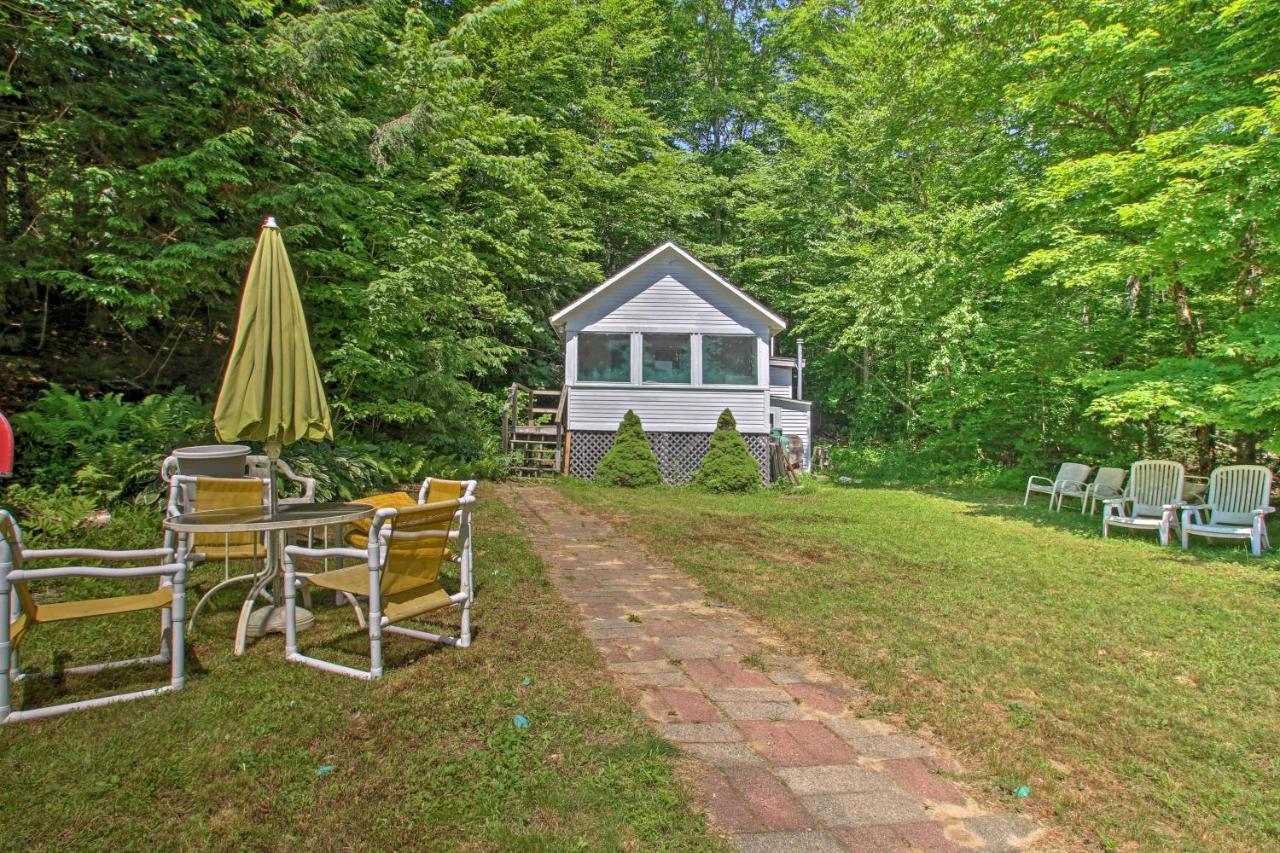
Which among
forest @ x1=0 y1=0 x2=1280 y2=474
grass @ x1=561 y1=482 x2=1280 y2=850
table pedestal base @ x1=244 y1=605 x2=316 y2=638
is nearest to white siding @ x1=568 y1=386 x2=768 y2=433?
forest @ x1=0 y1=0 x2=1280 y2=474

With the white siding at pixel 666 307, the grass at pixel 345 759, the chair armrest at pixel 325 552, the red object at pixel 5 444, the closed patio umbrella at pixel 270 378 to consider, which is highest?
the white siding at pixel 666 307

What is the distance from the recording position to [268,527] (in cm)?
382

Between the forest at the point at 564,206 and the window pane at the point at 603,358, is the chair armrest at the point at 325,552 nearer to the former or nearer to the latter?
the forest at the point at 564,206

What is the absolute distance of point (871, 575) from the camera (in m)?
6.30

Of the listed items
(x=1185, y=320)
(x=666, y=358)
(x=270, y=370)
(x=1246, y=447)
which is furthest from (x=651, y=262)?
(x=270, y=370)

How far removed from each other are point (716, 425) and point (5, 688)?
12.5 metres

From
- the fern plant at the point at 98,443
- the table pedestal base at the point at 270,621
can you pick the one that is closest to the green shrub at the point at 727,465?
the fern plant at the point at 98,443

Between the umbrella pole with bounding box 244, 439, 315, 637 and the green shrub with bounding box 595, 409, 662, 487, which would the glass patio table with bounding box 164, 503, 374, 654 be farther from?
the green shrub with bounding box 595, 409, 662, 487

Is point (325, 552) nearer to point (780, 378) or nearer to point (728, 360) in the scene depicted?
point (728, 360)

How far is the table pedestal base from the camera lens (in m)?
4.13

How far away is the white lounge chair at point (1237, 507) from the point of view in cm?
817

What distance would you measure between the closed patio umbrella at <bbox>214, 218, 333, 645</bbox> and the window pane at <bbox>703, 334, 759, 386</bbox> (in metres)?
11.4

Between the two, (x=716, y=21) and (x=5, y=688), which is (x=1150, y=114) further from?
(x=716, y=21)

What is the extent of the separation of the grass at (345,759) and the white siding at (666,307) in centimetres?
1157
